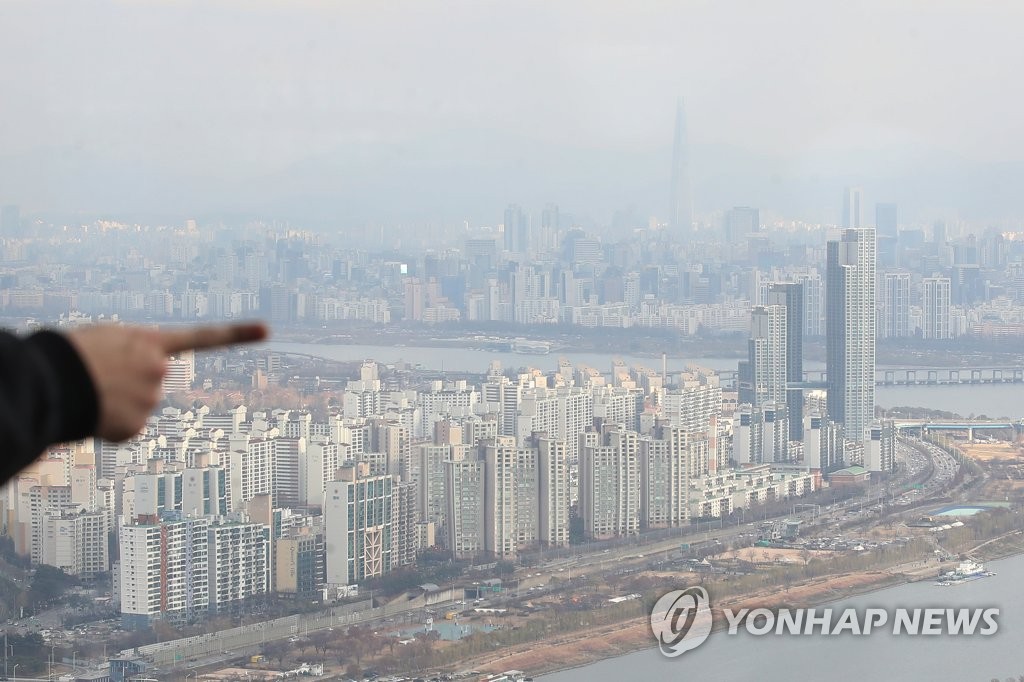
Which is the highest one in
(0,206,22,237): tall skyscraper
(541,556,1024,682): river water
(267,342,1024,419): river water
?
(0,206,22,237): tall skyscraper

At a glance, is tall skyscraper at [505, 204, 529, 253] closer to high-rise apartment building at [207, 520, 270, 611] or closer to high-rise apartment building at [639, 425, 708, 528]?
high-rise apartment building at [639, 425, 708, 528]

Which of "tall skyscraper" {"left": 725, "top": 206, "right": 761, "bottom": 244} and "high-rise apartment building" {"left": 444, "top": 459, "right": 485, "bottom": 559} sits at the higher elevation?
"tall skyscraper" {"left": 725, "top": 206, "right": 761, "bottom": 244}

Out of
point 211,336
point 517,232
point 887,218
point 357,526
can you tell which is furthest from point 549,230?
point 211,336

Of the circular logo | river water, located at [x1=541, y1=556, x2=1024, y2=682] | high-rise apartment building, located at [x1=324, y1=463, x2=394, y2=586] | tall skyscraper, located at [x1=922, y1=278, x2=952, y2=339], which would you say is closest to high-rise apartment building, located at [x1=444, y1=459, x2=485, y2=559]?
high-rise apartment building, located at [x1=324, y1=463, x2=394, y2=586]

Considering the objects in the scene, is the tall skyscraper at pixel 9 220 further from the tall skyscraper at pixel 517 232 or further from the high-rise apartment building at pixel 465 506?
the tall skyscraper at pixel 517 232

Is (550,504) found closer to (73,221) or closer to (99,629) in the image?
(99,629)

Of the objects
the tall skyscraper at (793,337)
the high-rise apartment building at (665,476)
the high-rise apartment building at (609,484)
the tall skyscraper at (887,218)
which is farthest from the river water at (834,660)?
the tall skyscraper at (887,218)

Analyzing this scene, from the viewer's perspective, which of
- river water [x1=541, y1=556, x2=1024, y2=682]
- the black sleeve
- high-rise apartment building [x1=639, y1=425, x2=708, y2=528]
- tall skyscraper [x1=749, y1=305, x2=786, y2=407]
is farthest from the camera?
tall skyscraper [x1=749, y1=305, x2=786, y2=407]
